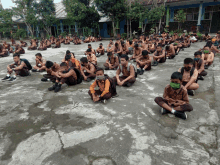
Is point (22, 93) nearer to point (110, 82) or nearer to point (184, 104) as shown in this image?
point (110, 82)

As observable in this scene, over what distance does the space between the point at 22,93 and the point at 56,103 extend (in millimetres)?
1712

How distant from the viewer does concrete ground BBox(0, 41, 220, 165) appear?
7.98 feet

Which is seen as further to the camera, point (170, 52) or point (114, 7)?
point (114, 7)

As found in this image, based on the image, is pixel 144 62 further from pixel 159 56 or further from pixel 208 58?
pixel 208 58

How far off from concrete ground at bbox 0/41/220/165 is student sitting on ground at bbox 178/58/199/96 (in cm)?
29

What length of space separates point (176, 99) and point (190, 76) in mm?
1292

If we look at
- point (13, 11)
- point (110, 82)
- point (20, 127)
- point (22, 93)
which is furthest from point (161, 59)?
point (13, 11)

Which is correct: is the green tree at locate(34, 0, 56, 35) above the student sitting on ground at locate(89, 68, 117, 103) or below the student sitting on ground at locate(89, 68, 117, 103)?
above

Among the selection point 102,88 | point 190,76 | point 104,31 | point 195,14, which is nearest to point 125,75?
point 102,88

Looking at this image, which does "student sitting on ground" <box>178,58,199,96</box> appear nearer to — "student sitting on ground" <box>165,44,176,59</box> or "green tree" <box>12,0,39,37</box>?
"student sitting on ground" <box>165,44,176,59</box>

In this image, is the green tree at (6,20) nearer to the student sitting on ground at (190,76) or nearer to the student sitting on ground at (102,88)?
the student sitting on ground at (102,88)

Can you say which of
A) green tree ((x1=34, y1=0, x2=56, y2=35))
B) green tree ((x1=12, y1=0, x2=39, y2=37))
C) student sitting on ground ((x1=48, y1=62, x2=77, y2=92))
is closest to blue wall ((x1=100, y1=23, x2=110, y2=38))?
green tree ((x1=34, y1=0, x2=56, y2=35))

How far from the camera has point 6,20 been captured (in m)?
23.7

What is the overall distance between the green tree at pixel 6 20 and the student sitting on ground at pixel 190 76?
87.1ft
